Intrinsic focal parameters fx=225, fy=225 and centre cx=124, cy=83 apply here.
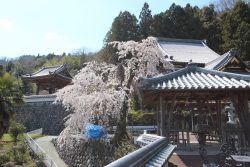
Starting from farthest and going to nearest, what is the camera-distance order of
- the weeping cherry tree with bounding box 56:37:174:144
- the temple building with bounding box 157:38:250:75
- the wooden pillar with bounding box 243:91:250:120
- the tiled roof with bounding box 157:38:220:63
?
the tiled roof with bounding box 157:38:220:63 → the temple building with bounding box 157:38:250:75 → the weeping cherry tree with bounding box 56:37:174:144 → the wooden pillar with bounding box 243:91:250:120

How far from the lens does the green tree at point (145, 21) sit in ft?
97.0

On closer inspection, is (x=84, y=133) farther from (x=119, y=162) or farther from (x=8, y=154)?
(x=119, y=162)

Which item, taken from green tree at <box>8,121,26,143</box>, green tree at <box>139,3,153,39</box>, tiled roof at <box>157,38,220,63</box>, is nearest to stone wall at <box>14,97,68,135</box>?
green tree at <box>8,121,26,143</box>

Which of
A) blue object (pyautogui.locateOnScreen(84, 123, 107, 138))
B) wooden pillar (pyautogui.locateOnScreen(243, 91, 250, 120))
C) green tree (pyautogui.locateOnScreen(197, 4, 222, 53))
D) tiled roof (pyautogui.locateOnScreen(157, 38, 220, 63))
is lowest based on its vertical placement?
blue object (pyautogui.locateOnScreen(84, 123, 107, 138))

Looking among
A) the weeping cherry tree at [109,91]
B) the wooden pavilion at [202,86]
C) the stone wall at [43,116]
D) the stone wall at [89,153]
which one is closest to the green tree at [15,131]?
the weeping cherry tree at [109,91]

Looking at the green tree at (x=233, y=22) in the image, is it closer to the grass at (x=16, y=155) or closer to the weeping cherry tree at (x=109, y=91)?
the weeping cherry tree at (x=109, y=91)

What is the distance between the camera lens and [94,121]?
37.0ft

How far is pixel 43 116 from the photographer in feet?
59.4

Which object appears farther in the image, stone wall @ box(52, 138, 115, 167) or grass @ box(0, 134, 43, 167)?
grass @ box(0, 134, 43, 167)

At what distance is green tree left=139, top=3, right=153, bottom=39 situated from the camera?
2956 centimetres

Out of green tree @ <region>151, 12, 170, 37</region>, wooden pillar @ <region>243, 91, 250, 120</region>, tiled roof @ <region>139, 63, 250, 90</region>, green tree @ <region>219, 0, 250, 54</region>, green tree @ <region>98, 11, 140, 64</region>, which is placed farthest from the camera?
green tree @ <region>151, 12, 170, 37</region>

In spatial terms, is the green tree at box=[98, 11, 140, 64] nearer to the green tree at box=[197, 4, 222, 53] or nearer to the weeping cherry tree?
the green tree at box=[197, 4, 222, 53]

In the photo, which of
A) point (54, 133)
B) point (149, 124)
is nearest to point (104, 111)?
point (54, 133)

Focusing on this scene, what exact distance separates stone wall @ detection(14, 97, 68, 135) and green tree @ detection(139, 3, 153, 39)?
53.1ft
